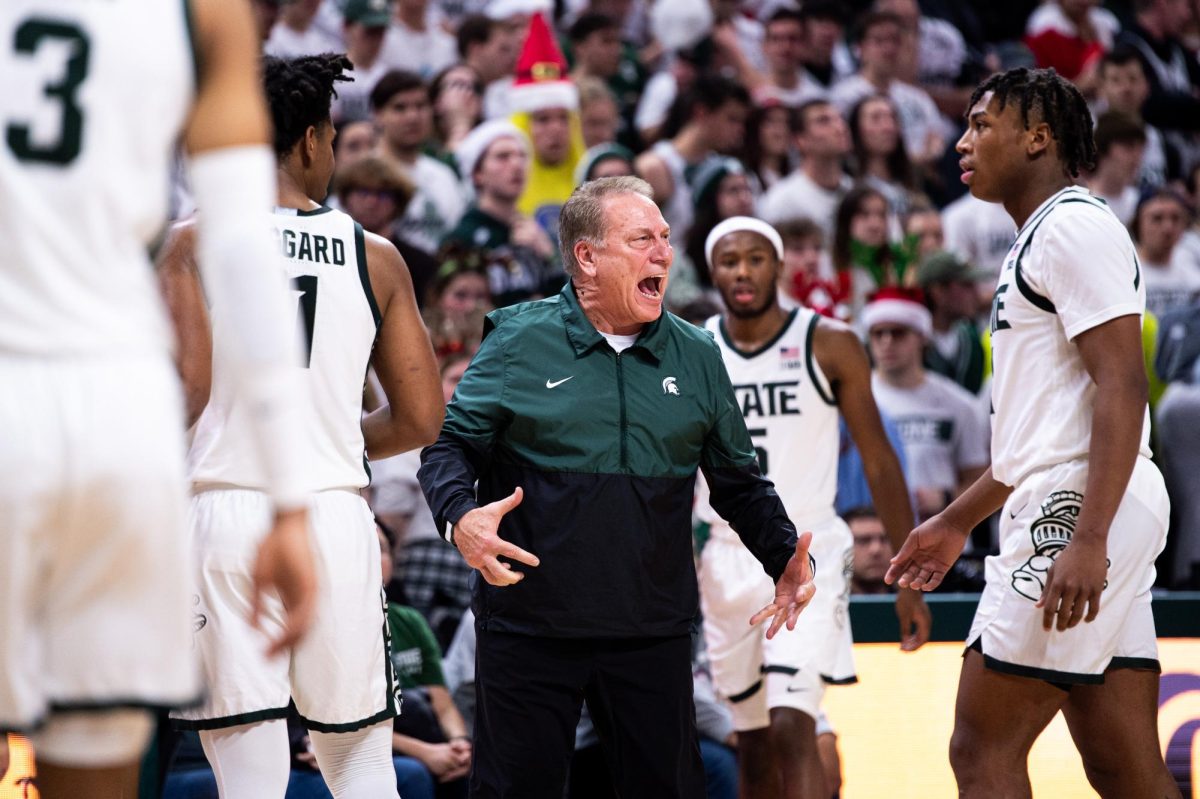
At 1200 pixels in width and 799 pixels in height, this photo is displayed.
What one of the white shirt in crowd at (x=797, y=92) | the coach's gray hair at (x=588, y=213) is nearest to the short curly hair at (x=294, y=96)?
the coach's gray hair at (x=588, y=213)

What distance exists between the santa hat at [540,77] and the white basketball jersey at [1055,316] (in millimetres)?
6114

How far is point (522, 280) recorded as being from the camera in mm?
9227

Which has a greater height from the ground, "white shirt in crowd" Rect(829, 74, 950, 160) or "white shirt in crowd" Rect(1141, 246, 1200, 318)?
"white shirt in crowd" Rect(829, 74, 950, 160)

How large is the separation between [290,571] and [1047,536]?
285cm

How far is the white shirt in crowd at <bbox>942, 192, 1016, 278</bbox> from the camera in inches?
440

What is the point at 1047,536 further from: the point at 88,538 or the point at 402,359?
the point at 88,538

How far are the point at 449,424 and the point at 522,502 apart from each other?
0.32m

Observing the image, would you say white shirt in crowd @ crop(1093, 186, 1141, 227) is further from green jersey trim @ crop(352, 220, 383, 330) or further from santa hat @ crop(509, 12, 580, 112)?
green jersey trim @ crop(352, 220, 383, 330)

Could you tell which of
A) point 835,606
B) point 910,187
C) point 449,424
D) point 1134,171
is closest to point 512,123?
point 910,187

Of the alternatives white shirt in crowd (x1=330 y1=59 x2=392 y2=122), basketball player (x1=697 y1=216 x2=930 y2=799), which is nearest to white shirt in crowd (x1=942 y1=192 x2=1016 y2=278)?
white shirt in crowd (x1=330 y1=59 x2=392 y2=122)

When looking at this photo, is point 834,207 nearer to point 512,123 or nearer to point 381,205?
point 512,123

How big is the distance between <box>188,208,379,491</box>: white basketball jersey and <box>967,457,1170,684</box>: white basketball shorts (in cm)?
187

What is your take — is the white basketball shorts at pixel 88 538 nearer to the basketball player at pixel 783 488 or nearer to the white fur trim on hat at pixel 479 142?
the basketball player at pixel 783 488

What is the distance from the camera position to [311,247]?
15.4ft
